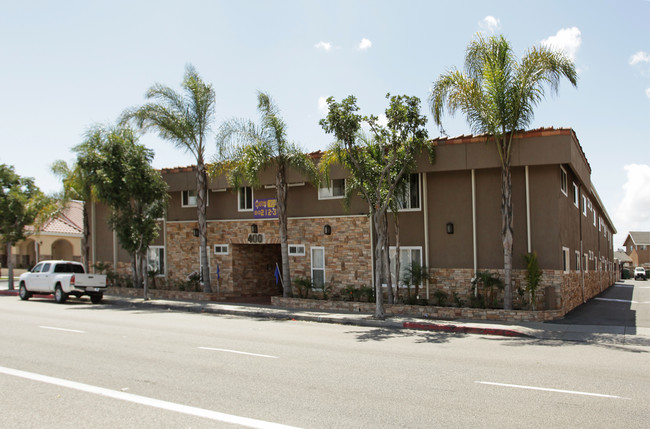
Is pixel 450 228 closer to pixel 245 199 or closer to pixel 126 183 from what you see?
pixel 245 199

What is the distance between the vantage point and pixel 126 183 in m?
22.8

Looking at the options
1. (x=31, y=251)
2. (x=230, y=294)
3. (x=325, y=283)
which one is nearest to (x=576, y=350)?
(x=325, y=283)

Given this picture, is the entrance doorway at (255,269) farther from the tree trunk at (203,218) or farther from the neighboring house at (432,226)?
the tree trunk at (203,218)

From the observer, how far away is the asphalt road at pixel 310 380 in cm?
640

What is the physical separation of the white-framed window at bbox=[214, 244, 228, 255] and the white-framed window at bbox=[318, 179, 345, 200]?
5490 millimetres

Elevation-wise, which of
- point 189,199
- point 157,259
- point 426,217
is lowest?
point 157,259

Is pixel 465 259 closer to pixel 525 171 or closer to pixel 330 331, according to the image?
pixel 525 171

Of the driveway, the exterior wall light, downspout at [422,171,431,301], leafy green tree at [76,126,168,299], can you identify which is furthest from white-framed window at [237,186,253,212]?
the driveway

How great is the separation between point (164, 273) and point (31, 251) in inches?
988

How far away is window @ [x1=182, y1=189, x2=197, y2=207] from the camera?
25391 millimetres

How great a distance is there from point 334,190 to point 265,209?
10.9 ft

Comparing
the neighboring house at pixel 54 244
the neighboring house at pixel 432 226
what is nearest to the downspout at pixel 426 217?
the neighboring house at pixel 432 226

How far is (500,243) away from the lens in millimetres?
17703

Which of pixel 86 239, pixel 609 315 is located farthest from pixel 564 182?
pixel 86 239
